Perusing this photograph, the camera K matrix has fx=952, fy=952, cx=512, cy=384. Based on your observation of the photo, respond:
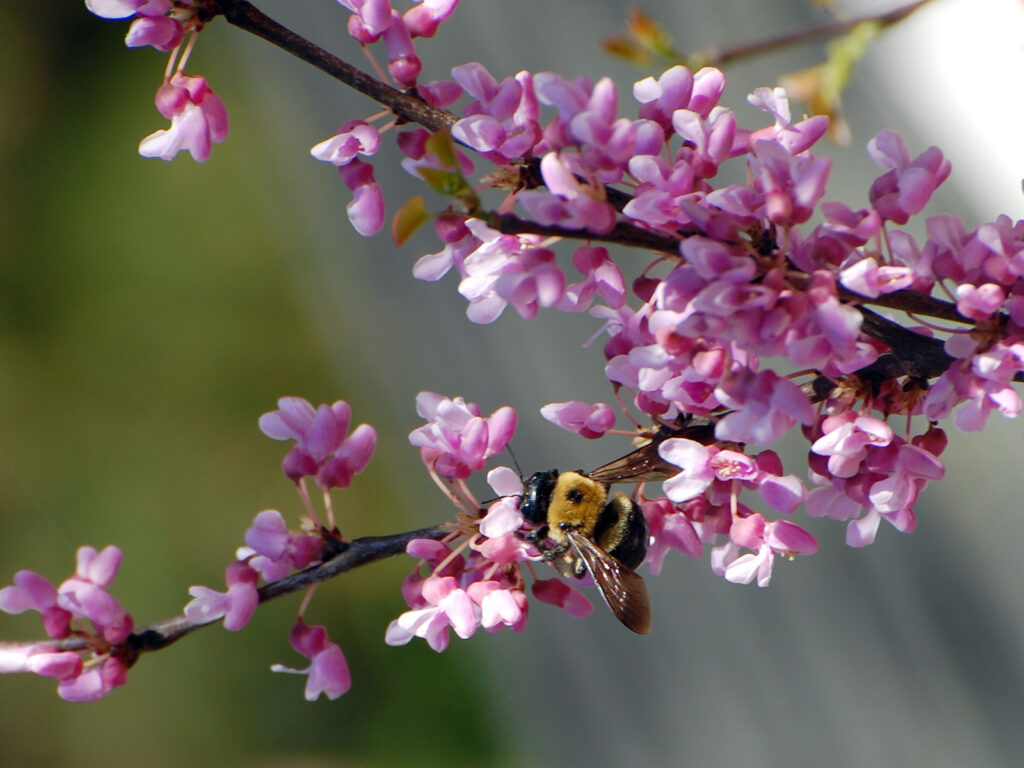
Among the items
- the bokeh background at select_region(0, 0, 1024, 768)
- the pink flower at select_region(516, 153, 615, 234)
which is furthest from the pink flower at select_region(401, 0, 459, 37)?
the bokeh background at select_region(0, 0, 1024, 768)

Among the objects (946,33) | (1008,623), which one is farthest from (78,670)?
(946,33)

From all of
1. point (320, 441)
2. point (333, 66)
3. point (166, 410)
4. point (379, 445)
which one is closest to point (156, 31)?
point (333, 66)

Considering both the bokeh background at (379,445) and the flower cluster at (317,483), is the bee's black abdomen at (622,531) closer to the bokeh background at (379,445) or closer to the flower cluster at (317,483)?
the flower cluster at (317,483)

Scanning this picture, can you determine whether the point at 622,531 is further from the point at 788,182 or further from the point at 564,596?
the point at 788,182

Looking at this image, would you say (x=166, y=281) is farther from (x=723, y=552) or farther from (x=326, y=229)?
(x=723, y=552)

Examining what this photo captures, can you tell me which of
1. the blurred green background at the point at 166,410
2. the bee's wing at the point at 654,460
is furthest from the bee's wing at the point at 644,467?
the blurred green background at the point at 166,410
